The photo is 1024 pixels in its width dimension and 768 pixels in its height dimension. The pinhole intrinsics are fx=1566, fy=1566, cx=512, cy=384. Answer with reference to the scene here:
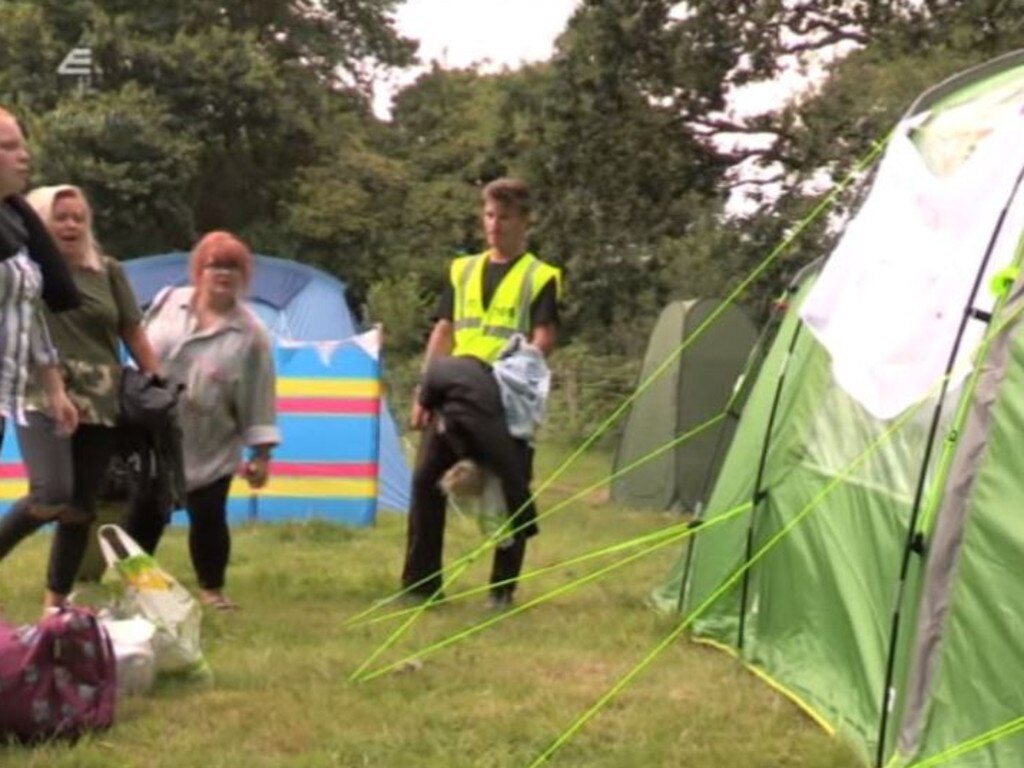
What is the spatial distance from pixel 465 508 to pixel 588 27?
30.3 feet

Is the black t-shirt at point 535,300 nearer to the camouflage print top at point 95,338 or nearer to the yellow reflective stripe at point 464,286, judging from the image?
the yellow reflective stripe at point 464,286

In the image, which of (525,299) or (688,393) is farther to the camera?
(688,393)

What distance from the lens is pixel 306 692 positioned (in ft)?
13.6

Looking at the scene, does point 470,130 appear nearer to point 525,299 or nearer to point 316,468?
point 316,468

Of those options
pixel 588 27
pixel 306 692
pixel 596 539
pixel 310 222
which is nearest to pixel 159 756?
pixel 306 692

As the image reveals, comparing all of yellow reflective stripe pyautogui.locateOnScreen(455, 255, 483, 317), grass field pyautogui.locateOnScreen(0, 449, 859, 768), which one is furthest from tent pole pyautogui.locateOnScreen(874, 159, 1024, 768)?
yellow reflective stripe pyautogui.locateOnScreen(455, 255, 483, 317)

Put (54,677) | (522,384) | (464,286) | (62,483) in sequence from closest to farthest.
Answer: (54,677), (62,483), (522,384), (464,286)

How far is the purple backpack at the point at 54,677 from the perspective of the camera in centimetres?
352

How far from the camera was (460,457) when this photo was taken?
5352 mm

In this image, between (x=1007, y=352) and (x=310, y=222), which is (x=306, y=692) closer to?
(x=1007, y=352)

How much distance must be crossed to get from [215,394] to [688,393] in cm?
A: 527

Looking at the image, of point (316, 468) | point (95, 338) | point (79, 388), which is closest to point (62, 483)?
point (79, 388)

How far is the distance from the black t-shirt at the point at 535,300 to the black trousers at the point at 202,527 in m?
1.03

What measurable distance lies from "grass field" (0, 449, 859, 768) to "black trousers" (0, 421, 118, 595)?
0.42 m
